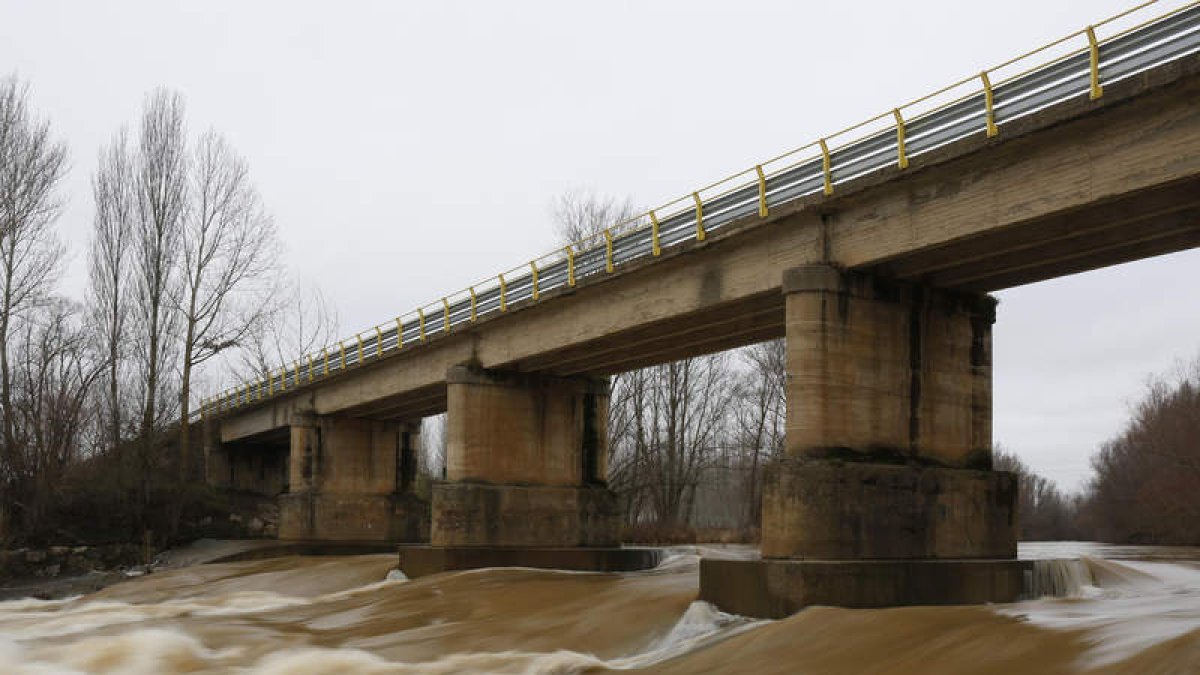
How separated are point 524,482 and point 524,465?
480 mm

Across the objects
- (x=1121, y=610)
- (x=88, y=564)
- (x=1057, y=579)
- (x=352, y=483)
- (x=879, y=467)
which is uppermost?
(x=879, y=467)

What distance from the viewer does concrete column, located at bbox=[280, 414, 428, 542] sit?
43.5 metres

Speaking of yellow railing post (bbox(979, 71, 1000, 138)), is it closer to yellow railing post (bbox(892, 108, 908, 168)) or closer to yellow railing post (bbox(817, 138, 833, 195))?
yellow railing post (bbox(892, 108, 908, 168))

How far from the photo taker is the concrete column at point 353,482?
4353cm

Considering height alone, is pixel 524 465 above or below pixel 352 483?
above

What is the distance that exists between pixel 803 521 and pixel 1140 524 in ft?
189

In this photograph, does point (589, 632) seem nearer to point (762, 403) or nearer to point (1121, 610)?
point (1121, 610)

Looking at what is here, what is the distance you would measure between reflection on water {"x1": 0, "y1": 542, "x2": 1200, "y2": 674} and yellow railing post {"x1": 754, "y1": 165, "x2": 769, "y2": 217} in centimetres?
727

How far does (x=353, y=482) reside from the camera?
1747 inches

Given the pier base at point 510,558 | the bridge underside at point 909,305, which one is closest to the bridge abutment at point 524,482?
the pier base at point 510,558

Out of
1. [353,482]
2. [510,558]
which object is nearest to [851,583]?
[510,558]

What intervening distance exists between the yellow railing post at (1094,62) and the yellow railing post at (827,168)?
16.4ft

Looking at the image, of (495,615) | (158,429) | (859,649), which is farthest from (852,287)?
(158,429)

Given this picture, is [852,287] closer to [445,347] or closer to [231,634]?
[231,634]
